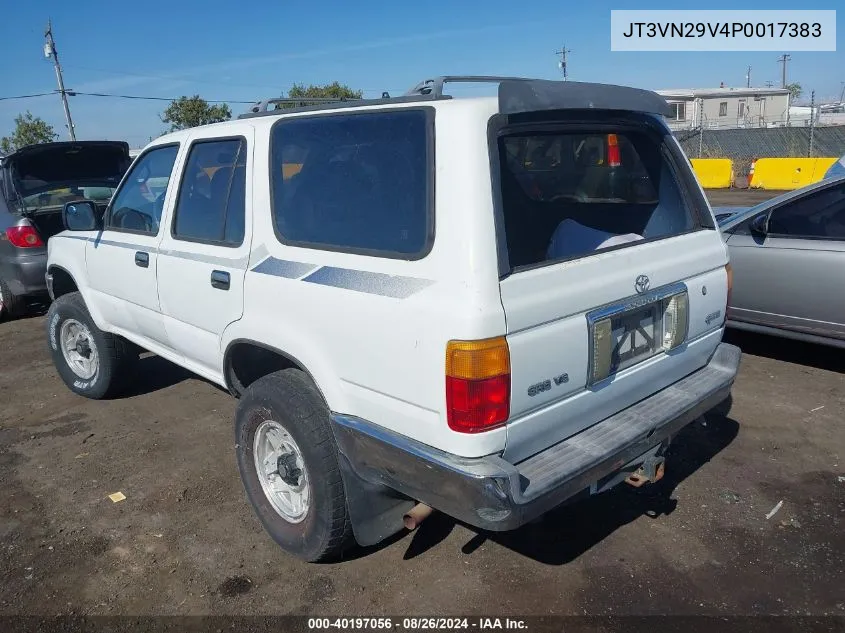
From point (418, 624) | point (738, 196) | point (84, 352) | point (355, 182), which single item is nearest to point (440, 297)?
point (355, 182)

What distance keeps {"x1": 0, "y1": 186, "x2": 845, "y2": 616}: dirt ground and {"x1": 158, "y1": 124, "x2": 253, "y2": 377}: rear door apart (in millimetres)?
842

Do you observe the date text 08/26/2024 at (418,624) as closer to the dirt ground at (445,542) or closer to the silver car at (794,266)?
the dirt ground at (445,542)

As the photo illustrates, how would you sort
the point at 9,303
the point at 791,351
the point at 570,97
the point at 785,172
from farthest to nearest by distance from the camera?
the point at 785,172 < the point at 9,303 < the point at 791,351 < the point at 570,97

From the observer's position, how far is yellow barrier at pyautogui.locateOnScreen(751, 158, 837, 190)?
19.8 metres

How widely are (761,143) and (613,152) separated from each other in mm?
24668

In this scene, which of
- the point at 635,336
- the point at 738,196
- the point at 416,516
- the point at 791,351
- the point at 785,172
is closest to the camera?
the point at 416,516

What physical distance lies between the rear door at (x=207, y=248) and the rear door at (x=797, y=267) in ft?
13.3

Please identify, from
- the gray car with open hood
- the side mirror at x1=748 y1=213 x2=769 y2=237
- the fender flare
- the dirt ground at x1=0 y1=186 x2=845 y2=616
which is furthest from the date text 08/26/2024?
the gray car with open hood

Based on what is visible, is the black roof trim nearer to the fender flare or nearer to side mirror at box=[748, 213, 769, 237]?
the fender flare

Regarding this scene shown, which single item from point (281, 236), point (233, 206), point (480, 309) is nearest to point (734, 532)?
point (480, 309)

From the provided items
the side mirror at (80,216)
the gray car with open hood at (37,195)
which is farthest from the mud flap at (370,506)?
the gray car with open hood at (37,195)

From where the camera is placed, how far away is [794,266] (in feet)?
16.9

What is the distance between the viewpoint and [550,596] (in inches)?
113

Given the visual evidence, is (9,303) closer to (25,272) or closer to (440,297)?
(25,272)
